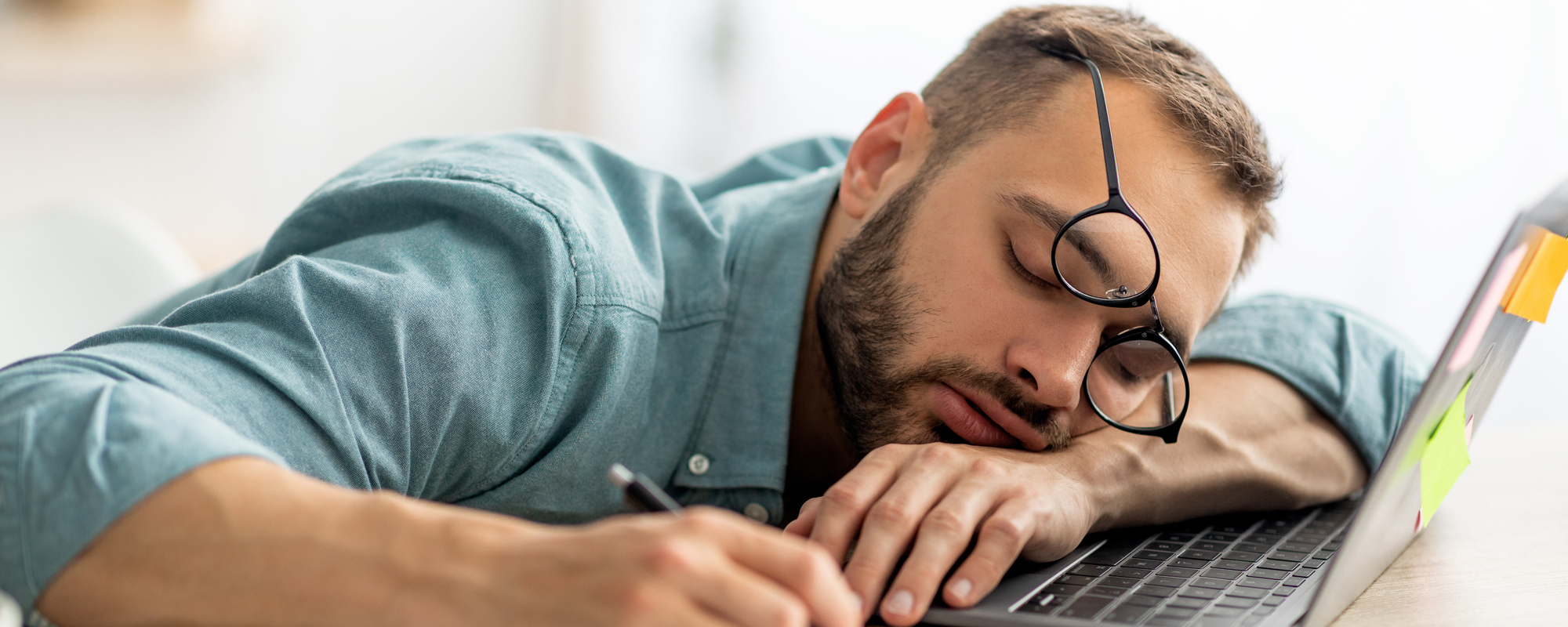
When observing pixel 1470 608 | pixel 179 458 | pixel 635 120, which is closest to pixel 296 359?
pixel 179 458

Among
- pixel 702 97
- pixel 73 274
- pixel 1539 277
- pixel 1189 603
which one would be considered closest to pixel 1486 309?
pixel 1539 277

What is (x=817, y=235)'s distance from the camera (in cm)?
108

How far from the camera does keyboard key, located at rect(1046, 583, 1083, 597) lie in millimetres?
697

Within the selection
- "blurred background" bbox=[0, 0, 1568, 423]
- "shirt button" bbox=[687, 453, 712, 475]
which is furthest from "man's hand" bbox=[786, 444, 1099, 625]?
"blurred background" bbox=[0, 0, 1568, 423]

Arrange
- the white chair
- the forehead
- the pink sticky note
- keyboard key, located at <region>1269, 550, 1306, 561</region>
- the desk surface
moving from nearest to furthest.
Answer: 1. the pink sticky note
2. the desk surface
3. keyboard key, located at <region>1269, 550, 1306, 561</region>
4. the forehead
5. the white chair

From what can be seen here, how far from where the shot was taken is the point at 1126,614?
63 cm

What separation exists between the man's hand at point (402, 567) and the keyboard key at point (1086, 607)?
0.64 feet

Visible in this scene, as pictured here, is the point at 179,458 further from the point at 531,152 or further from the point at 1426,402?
the point at 1426,402

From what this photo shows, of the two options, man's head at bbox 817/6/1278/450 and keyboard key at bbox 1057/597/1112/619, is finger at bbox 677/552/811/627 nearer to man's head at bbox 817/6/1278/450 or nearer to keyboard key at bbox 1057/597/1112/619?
keyboard key at bbox 1057/597/1112/619

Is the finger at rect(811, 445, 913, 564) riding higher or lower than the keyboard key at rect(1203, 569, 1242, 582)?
higher

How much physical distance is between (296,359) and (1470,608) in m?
0.77

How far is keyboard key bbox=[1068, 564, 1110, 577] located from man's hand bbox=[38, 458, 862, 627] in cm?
31

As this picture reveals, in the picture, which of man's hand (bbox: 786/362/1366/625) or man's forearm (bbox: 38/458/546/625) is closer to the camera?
man's forearm (bbox: 38/458/546/625)

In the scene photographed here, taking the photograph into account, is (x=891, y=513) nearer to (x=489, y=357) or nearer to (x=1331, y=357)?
(x=489, y=357)
